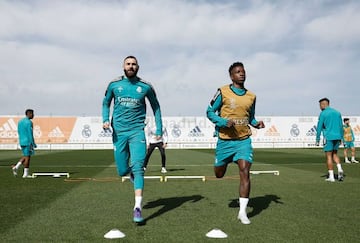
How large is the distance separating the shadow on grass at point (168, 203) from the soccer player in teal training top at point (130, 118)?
0.81 m

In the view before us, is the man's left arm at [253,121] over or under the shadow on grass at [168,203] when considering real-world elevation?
over

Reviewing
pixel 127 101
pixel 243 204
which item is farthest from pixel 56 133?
pixel 243 204

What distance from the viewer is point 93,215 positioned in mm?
5801

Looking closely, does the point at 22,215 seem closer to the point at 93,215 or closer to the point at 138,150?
the point at 93,215

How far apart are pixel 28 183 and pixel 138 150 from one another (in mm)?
5684

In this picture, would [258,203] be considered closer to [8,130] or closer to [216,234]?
[216,234]

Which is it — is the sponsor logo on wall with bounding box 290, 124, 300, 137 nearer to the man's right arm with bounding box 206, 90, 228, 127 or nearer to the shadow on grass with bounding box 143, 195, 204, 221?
the shadow on grass with bounding box 143, 195, 204, 221

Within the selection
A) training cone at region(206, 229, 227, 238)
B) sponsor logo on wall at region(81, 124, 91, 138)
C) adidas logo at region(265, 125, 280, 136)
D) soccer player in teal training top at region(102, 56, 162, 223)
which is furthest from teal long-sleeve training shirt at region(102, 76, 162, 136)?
adidas logo at region(265, 125, 280, 136)

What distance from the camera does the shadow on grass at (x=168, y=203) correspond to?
622cm

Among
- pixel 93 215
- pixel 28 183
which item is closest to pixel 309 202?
pixel 93 215

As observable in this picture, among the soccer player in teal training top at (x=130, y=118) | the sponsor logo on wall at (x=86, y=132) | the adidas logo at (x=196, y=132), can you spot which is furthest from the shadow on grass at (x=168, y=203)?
the sponsor logo on wall at (x=86, y=132)

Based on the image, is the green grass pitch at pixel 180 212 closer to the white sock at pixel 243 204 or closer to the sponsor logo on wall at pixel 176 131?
the white sock at pixel 243 204

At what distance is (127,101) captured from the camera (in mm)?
5633

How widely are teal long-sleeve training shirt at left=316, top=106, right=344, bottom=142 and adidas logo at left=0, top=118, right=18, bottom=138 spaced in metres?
40.2
